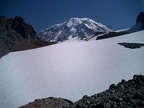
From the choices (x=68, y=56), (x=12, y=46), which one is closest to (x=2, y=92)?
(x=68, y=56)

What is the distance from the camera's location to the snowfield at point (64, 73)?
13602mm

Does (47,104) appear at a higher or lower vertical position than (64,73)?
lower

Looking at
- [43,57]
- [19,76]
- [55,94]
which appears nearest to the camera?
[55,94]

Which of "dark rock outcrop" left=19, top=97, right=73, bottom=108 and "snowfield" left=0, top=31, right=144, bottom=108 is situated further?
"snowfield" left=0, top=31, right=144, bottom=108

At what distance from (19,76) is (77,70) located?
19.9 feet

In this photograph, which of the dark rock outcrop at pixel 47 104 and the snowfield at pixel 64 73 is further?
the snowfield at pixel 64 73

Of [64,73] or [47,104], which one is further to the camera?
[64,73]

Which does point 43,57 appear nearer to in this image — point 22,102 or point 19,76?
point 19,76

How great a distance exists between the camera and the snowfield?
13.6 metres

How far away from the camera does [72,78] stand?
16.5 meters

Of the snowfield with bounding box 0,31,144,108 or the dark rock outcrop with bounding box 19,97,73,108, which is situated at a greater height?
the snowfield with bounding box 0,31,144,108

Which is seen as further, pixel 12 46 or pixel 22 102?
pixel 12 46

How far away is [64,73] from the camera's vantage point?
17.8 meters

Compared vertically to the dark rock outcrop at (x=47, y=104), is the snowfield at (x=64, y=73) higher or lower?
higher
